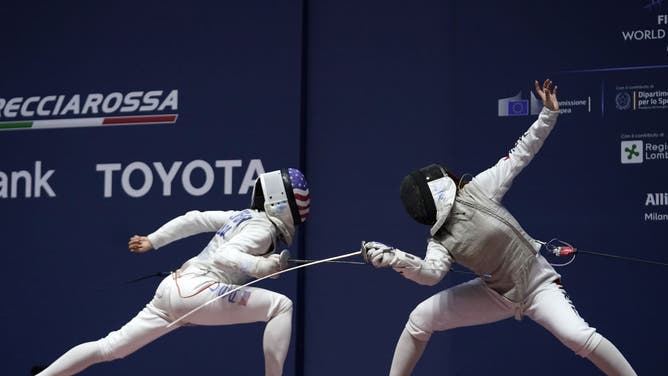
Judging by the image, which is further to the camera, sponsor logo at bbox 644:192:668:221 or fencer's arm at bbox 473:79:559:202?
sponsor logo at bbox 644:192:668:221

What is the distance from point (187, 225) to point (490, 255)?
144 centimetres

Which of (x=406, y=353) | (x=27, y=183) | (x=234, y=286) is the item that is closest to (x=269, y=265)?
(x=234, y=286)

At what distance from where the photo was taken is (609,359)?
372 centimetres

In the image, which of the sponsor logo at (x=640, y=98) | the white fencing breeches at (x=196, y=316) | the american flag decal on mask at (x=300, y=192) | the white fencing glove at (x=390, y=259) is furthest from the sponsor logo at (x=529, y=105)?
the white fencing breeches at (x=196, y=316)

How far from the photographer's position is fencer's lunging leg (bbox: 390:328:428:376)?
409 cm

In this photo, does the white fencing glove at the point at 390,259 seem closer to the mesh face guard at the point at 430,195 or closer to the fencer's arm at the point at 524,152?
the mesh face guard at the point at 430,195

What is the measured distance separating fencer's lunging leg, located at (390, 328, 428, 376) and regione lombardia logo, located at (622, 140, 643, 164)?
156 cm

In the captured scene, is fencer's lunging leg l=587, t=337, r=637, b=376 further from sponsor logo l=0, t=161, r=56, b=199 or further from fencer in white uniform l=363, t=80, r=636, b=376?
sponsor logo l=0, t=161, r=56, b=199

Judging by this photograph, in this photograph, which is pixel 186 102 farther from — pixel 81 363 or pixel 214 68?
pixel 81 363

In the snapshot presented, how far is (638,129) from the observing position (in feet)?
15.7

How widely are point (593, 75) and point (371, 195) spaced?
1364 millimetres

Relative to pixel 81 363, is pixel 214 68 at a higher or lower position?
higher

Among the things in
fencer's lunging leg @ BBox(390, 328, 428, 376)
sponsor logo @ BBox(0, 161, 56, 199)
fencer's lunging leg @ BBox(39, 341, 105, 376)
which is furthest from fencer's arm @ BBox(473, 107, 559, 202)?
sponsor logo @ BBox(0, 161, 56, 199)

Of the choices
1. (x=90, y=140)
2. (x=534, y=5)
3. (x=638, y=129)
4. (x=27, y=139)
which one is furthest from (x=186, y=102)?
(x=638, y=129)
